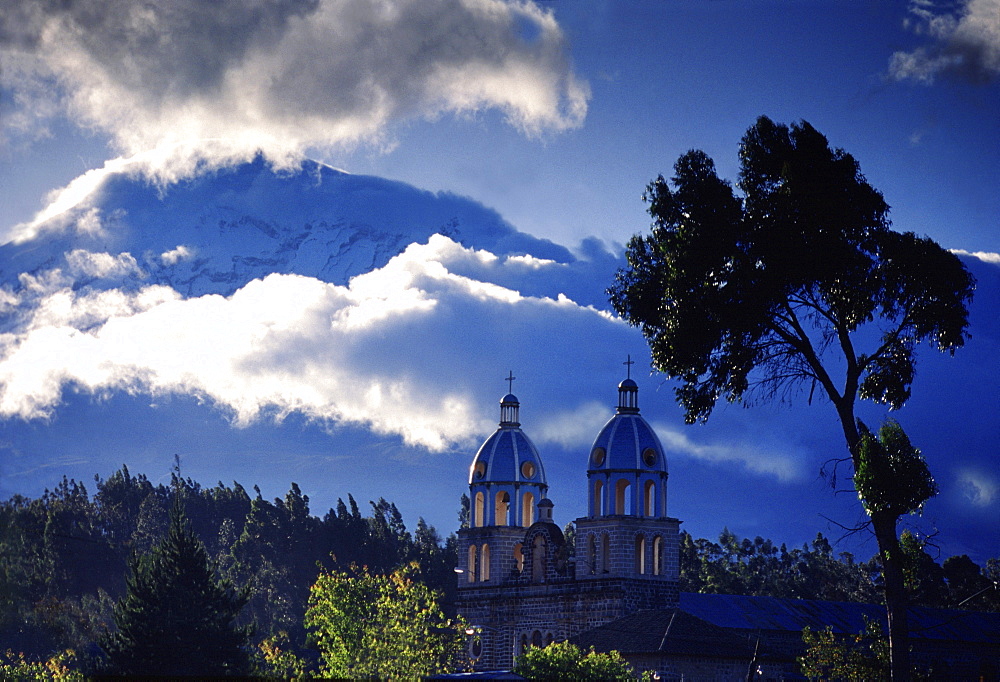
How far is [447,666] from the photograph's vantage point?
65062 mm

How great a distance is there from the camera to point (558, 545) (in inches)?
2884

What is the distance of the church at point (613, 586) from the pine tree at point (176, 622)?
1701 cm

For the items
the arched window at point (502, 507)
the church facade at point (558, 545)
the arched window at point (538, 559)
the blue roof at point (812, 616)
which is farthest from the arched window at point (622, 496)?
the arched window at point (502, 507)

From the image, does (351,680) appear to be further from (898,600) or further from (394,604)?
(898,600)

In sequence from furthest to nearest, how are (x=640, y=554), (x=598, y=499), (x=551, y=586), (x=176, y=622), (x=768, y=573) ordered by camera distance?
(x=768, y=573) → (x=551, y=586) → (x=598, y=499) → (x=640, y=554) → (x=176, y=622)

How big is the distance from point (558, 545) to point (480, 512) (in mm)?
6209

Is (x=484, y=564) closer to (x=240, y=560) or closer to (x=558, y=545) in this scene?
(x=558, y=545)

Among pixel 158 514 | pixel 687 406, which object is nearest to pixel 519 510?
pixel 687 406

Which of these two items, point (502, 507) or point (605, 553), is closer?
point (605, 553)

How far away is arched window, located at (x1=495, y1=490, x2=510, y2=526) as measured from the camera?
7738 centimetres

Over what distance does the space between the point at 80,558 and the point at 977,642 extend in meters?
68.9

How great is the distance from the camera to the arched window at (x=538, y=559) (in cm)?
7400

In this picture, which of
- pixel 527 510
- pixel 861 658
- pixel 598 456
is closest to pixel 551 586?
pixel 527 510

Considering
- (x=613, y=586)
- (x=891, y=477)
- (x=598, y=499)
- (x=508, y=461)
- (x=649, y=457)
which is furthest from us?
(x=508, y=461)
